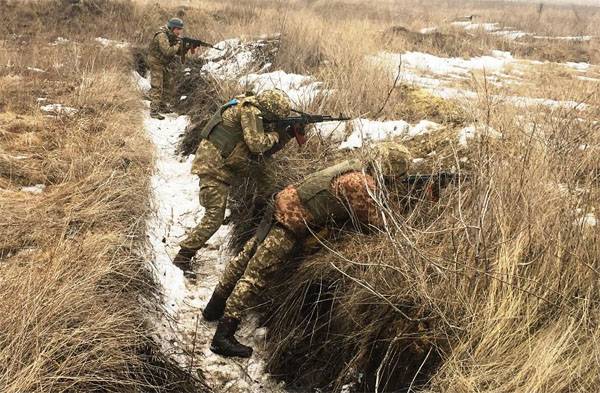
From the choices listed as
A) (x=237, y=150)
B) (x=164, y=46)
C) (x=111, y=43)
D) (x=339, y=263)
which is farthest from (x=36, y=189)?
(x=111, y=43)

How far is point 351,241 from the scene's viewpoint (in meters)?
2.76

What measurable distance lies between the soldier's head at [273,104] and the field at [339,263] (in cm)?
45

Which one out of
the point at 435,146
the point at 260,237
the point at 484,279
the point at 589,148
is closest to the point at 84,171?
the point at 260,237

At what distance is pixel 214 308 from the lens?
3055mm

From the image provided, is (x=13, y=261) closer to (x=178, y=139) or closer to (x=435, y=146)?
(x=435, y=146)

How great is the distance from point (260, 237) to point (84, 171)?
1.72m

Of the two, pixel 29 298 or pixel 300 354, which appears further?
pixel 300 354

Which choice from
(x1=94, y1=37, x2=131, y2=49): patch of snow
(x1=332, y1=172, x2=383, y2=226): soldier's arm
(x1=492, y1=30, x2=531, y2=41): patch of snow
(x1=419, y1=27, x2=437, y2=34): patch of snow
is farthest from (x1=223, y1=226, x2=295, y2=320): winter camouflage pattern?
(x1=492, y1=30, x2=531, y2=41): patch of snow

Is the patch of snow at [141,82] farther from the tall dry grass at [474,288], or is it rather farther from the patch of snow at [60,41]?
the tall dry grass at [474,288]

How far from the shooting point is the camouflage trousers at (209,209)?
11.8 ft

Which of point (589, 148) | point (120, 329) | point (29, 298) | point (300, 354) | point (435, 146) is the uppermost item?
point (589, 148)

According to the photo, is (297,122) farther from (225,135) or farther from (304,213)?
(304,213)

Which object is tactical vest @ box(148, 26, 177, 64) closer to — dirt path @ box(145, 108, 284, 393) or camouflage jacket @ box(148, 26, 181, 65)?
camouflage jacket @ box(148, 26, 181, 65)

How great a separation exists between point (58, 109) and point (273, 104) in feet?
9.77
